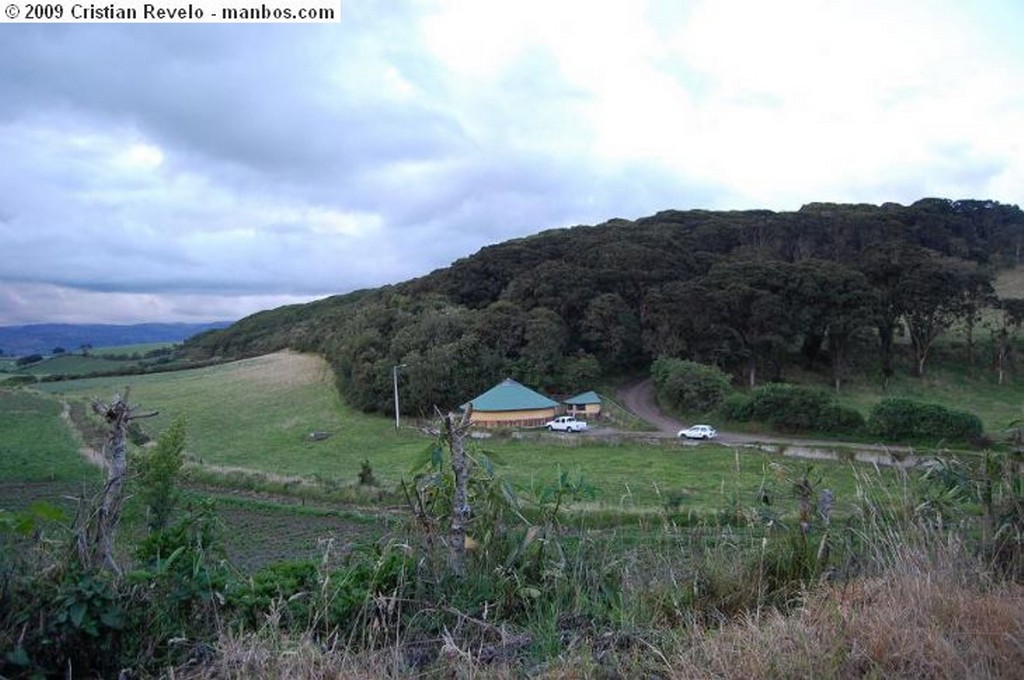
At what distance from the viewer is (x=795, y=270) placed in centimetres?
3697

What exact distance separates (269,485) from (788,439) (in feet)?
67.3

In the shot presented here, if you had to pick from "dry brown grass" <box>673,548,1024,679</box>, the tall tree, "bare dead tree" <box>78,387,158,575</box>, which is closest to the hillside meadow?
"dry brown grass" <box>673,548,1024,679</box>

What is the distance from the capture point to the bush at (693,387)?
30.9 m

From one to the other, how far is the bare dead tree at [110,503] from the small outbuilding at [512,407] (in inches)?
1121

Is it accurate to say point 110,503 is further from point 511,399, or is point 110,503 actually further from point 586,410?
point 586,410

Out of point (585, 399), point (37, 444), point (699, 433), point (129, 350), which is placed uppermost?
point (129, 350)

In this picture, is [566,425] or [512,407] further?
[512,407]

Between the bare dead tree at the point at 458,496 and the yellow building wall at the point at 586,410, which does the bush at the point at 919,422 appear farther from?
the bare dead tree at the point at 458,496

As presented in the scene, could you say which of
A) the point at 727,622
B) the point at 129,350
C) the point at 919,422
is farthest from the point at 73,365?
the point at 727,622

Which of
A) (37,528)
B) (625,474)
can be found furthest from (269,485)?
(37,528)

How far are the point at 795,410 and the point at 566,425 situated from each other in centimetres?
1018

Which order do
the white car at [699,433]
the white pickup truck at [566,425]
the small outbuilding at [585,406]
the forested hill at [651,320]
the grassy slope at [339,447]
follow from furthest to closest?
the forested hill at [651,320] < the small outbuilding at [585,406] < the white pickup truck at [566,425] < the white car at [699,433] < the grassy slope at [339,447]

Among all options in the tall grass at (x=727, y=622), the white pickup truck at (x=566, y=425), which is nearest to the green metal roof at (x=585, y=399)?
the white pickup truck at (x=566, y=425)

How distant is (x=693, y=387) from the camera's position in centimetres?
3106
